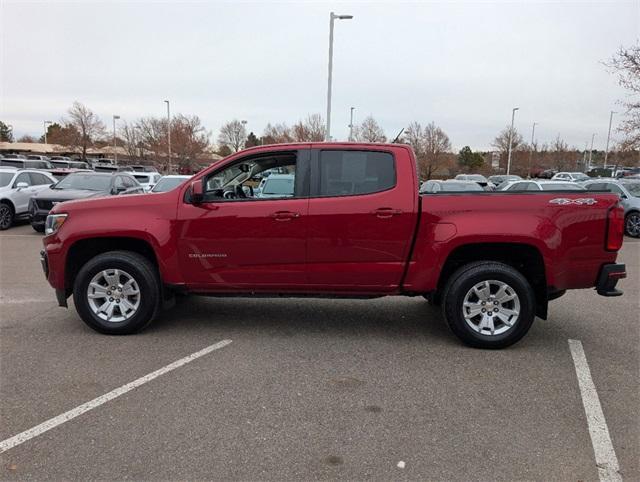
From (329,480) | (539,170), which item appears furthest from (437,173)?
(329,480)

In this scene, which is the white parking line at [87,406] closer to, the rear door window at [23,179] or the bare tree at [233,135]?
the rear door window at [23,179]

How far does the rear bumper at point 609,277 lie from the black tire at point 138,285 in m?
4.31

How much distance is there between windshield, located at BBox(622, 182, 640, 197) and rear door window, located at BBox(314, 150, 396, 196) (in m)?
13.1

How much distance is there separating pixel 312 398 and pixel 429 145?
44.5 metres

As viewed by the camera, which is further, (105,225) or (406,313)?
(406,313)

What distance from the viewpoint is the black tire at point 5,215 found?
13.3 metres

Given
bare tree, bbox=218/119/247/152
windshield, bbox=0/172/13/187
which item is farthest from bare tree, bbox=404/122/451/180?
windshield, bbox=0/172/13/187

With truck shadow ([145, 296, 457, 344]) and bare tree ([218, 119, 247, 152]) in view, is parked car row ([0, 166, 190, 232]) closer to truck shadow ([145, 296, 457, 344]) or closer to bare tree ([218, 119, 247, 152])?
truck shadow ([145, 296, 457, 344])

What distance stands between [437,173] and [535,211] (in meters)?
44.8

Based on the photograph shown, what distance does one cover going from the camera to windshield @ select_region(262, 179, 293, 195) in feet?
16.2

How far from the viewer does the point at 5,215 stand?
527 inches

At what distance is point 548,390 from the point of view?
3.93 metres

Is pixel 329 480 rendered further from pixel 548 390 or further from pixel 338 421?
pixel 548 390

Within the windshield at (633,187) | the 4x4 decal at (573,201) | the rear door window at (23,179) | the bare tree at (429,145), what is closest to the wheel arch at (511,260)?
the 4x4 decal at (573,201)
